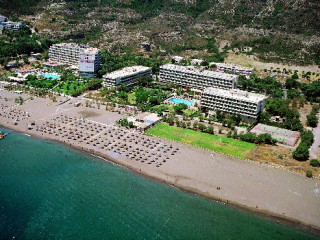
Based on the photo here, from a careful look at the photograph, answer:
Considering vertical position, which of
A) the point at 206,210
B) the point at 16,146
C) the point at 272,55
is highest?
the point at 272,55

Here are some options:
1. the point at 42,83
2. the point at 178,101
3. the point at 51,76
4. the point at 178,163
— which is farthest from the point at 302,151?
the point at 51,76

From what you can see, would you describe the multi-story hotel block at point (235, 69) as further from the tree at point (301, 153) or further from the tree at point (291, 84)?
the tree at point (301, 153)

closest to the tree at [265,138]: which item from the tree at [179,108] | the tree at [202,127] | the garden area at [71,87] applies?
the tree at [202,127]

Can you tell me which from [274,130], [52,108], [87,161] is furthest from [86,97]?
[274,130]

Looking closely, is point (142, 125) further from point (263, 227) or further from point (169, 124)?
point (263, 227)

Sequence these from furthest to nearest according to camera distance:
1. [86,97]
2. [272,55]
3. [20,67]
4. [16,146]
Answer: [272,55]
[20,67]
[86,97]
[16,146]

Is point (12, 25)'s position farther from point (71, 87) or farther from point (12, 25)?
point (71, 87)

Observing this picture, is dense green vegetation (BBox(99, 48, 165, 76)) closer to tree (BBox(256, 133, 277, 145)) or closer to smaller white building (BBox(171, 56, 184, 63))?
smaller white building (BBox(171, 56, 184, 63))
